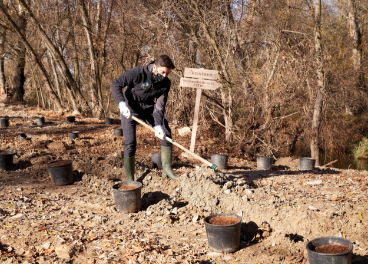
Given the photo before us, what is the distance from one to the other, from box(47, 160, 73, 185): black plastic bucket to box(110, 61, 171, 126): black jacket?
164 centimetres

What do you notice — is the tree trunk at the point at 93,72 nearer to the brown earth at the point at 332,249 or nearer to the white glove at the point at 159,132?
the white glove at the point at 159,132

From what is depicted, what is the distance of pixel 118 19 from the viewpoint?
15.1m

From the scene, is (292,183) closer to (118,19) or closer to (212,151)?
(212,151)

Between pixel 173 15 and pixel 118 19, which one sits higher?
pixel 118 19

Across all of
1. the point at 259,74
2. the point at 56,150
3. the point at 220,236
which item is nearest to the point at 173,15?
the point at 259,74

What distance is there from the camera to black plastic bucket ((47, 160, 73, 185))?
520 centimetres

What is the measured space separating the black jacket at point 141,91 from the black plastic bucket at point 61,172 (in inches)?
64.6

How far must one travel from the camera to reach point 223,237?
3.16 metres

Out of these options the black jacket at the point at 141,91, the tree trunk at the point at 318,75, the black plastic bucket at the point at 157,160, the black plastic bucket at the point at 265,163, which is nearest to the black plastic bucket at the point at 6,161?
the black plastic bucket at the point at 157,160

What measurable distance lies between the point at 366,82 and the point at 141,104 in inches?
482

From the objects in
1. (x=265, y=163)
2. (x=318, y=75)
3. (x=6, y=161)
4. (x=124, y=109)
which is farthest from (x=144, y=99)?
(x=318, y=75)

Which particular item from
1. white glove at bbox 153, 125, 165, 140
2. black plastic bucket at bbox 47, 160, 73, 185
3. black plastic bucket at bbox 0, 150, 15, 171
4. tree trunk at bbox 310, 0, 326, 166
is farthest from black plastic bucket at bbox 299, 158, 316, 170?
black plastic bucket at bbox 0, 150, 15, 171

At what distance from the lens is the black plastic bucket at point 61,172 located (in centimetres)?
520

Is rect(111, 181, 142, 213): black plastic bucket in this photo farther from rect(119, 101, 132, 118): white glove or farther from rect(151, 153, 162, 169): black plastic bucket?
rect(151, 153, 162, 169): black plastic bucket
